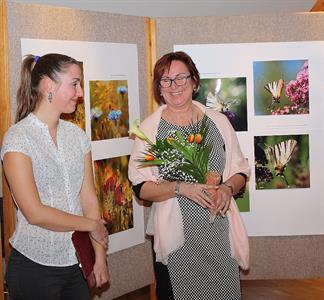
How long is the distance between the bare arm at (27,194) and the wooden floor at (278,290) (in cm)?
241

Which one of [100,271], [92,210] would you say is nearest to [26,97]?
[92,210]

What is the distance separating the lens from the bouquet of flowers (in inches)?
104

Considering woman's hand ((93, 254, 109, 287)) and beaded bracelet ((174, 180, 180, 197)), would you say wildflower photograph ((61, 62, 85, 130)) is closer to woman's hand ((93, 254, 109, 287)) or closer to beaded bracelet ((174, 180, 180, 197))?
beaded bracelet ((174, 180, 180, 197))

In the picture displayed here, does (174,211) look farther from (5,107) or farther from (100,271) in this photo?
(5,107)

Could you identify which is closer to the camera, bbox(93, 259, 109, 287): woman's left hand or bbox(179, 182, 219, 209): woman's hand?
bbox(93, 259, 109, 287): woman's left hand

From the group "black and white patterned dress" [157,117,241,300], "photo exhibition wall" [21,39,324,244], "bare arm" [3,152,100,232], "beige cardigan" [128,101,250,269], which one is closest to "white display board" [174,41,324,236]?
"photo exhibition wall" [21,39,324,244]

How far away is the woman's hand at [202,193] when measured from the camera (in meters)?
2.67

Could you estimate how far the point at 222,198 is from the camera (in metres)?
2.72

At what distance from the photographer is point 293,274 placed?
4.14 m

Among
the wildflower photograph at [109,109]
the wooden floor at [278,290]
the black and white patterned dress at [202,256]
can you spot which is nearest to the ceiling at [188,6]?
the wildflower photograph at [109,109]

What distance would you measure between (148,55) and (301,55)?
1030 mm

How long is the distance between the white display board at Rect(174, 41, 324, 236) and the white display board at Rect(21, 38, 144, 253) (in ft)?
1.31

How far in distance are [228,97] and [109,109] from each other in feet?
2.74

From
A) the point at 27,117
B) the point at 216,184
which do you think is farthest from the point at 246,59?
the point at 27,117
